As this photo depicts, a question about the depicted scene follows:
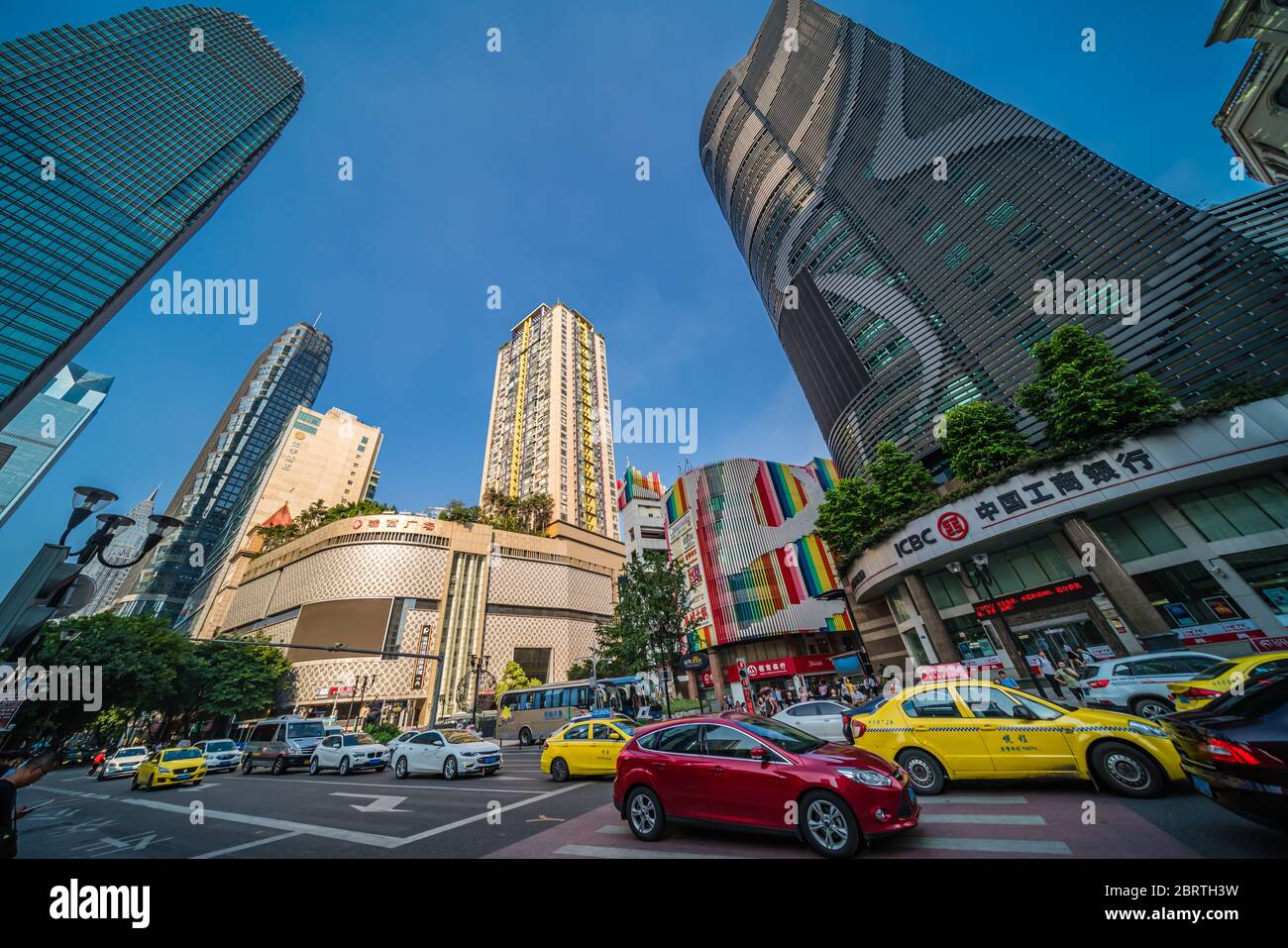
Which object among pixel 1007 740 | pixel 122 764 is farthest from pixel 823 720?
pixel 122 764

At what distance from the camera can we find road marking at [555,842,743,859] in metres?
5.13

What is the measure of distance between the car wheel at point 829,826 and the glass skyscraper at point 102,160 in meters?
63.9

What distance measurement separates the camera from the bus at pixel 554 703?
25859mm

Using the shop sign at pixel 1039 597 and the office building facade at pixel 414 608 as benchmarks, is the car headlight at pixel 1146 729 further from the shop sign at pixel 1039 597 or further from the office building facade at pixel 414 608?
the office building facade at pixel 414 608

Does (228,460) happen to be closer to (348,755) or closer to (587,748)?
(348,755)

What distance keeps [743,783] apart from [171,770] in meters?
22.0

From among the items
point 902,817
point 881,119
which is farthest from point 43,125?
point 902,817

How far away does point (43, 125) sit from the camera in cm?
4728

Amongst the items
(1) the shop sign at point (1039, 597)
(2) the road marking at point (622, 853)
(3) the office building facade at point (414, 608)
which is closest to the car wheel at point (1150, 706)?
(1) the shop sign at point (1039, 597)

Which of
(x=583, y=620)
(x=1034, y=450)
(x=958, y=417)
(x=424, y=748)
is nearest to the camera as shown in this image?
(x=424, y=748)

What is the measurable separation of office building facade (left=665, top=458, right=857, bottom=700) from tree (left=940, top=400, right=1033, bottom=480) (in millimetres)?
16652

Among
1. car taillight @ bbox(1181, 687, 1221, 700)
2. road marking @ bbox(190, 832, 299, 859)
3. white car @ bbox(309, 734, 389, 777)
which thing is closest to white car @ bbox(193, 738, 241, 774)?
white car @ bbox(309, 734, 389, 777)

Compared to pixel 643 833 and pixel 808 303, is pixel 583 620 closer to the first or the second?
pixel 808 303

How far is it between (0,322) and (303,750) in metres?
51.8
